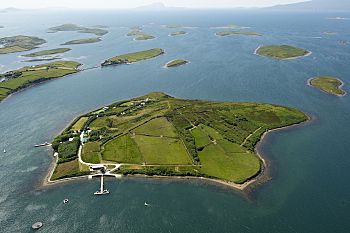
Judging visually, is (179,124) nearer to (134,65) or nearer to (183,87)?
(183,87)

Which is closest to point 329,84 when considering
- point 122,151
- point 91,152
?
point 122,151

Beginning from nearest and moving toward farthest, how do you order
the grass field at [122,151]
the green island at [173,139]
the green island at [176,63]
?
the green island at [173,139], the grass field at [122,151], the green island at [176,63]

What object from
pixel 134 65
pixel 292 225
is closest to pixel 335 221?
pixel 292 225

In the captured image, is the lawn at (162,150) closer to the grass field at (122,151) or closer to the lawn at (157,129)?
the grass field at (122,151)

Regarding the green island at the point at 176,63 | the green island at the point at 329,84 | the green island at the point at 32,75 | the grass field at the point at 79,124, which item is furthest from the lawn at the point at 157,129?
the green island at the point at 176,63

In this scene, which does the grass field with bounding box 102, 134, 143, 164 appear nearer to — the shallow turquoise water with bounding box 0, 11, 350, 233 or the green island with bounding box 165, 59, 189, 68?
the shallow turquoise water with bounding box 0, 11, 350, 233

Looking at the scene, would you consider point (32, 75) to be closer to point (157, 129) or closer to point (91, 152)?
point (157, 129)
